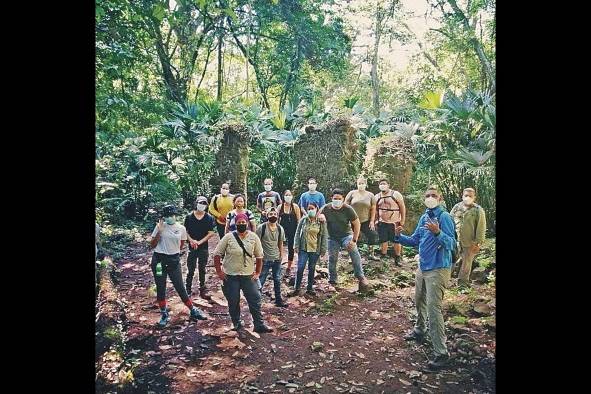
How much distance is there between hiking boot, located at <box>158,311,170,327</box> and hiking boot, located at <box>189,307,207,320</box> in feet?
0.67

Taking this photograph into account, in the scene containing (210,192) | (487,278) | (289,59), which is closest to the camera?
(487,278)

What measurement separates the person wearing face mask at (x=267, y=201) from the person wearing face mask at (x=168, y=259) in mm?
784

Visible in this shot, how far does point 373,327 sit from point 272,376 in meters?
0.99

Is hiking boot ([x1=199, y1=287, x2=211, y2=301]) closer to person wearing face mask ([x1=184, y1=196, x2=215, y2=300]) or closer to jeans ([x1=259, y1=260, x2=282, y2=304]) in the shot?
person wearing face mask ([x1=184, y1=196, x2=215, y2=300])

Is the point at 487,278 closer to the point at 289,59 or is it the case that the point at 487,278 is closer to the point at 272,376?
the point at 272,376

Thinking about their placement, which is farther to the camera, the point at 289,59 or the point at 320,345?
the point at 289,59

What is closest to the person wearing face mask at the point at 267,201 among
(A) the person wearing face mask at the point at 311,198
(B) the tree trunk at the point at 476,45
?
(A) the person wearing face mask at the point at 311,198

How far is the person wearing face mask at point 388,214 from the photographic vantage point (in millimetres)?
4102

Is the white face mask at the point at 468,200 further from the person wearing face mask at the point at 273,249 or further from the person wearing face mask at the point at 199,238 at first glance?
the person wearing face mask at the point at 199,238

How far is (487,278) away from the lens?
3.92 metres

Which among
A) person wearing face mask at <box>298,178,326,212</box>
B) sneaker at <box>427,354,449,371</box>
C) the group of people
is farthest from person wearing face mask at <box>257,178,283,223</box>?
sneaker at <box>427,354,449,371</box>
